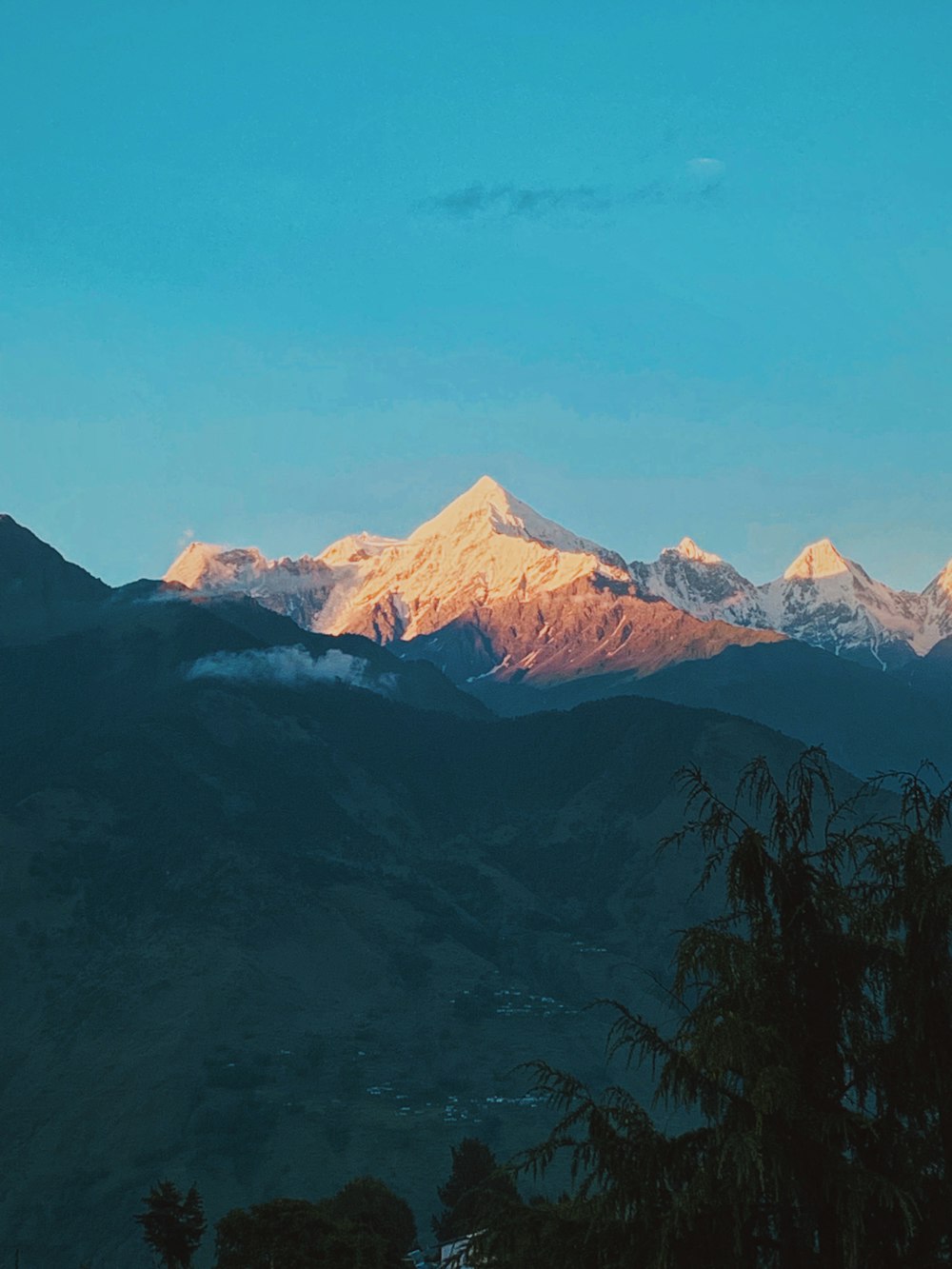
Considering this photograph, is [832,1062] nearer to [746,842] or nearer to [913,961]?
[913,961]

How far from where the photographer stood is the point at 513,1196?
80.6ft

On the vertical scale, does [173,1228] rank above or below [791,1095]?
below

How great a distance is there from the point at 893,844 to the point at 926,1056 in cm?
347

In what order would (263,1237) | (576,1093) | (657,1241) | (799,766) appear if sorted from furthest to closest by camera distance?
(263,1237) → (799,766) → (576,1093) → (657,1241)

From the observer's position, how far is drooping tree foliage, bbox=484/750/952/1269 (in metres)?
22.5

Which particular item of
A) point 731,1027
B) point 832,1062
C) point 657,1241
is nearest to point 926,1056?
point 832,1062

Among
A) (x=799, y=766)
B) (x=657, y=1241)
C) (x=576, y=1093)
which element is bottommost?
(x=657, y=1241)

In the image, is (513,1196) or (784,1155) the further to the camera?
(513,1196)

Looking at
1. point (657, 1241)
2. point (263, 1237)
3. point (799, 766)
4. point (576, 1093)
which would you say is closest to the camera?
point (657, 1241)

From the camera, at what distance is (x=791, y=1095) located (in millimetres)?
22469

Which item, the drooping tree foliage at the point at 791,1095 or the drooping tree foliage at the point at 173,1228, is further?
the drooping tree foliage at the point at 173,1228

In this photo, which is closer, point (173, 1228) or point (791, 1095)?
point (791, 1095)

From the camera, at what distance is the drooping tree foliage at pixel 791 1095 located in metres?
22.5

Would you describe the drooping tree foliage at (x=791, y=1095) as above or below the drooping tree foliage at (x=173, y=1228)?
above
